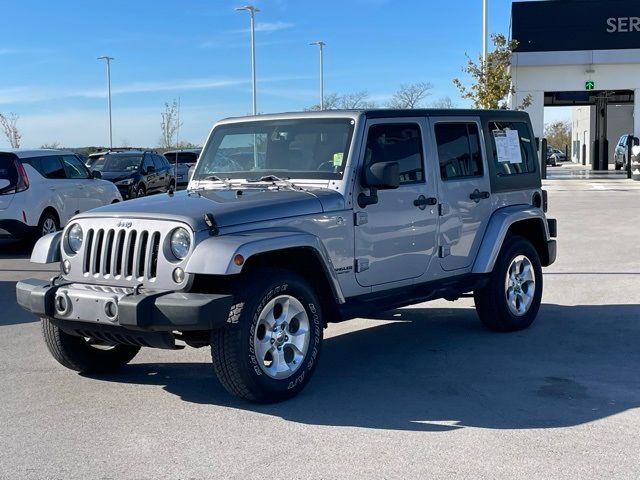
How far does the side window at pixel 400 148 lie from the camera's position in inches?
257

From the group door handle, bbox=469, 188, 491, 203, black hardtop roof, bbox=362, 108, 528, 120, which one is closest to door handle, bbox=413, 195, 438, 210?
door handle, bbox=469, 188, 491, 203

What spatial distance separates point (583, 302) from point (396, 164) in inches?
157

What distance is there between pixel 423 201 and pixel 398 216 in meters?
0.35

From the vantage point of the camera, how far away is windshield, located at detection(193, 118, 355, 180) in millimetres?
6402

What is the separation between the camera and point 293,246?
557cm

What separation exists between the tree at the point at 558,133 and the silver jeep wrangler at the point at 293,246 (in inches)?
3670

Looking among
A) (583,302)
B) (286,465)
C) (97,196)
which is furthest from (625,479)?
(97,196)

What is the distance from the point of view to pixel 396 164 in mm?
6164

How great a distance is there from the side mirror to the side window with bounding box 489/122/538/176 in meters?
1.92

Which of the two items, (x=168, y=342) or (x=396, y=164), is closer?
(x=168, y=342)

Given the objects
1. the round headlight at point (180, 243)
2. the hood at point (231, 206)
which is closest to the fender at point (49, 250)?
the hood at point (231, 206)

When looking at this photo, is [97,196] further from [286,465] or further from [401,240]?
[286,465]

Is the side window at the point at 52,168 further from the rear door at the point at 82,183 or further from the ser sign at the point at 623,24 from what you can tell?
the ser sign at the point at 623,24

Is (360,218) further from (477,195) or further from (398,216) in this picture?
(477,195)
